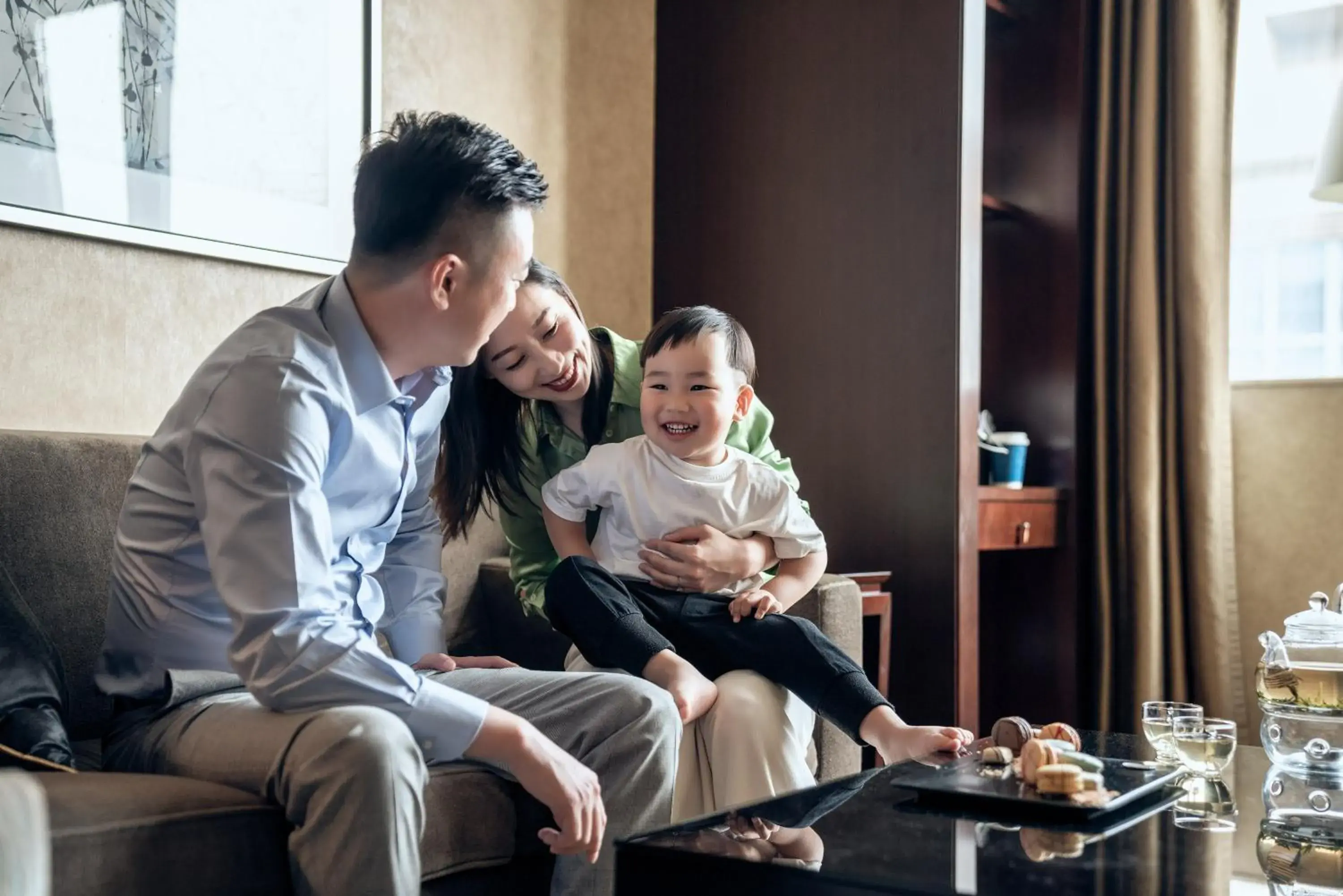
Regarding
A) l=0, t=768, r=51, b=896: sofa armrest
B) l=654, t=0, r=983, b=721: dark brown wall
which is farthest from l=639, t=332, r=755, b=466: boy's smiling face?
l=0, t=768, r=51, b=896: sofa armrest

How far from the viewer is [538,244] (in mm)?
2918

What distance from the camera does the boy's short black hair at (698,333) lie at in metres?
1.98

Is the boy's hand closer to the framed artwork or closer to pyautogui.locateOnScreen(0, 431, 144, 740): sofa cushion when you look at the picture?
pyautogui.locateOnScreen(0, 431, 144, 740): sofa cushion

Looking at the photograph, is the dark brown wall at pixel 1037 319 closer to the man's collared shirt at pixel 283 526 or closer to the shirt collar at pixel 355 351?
the man's collared shirt at pixel 283 526

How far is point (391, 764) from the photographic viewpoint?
46.4 inches

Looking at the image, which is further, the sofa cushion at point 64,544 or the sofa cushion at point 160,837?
the sofa cushion at point 64,544

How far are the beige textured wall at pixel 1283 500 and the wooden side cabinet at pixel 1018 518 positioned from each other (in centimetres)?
52

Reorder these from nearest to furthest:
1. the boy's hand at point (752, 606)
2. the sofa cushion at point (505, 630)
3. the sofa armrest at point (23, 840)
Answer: the sofa armrest at point (23, 840) < the boy's hand at point (752, 606) < the sofa cushion at point (505, 630)

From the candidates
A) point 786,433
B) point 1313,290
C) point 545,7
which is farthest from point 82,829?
point 1313,290

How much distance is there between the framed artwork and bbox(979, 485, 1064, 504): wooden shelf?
4.68ft

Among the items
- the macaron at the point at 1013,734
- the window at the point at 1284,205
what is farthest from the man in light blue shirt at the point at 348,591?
the window at the point at 1284,205

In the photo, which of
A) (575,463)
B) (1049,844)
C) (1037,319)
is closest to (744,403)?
(575,463)

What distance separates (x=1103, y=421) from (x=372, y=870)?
2349mm

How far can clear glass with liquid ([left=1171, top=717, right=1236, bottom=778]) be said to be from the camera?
155 cm
